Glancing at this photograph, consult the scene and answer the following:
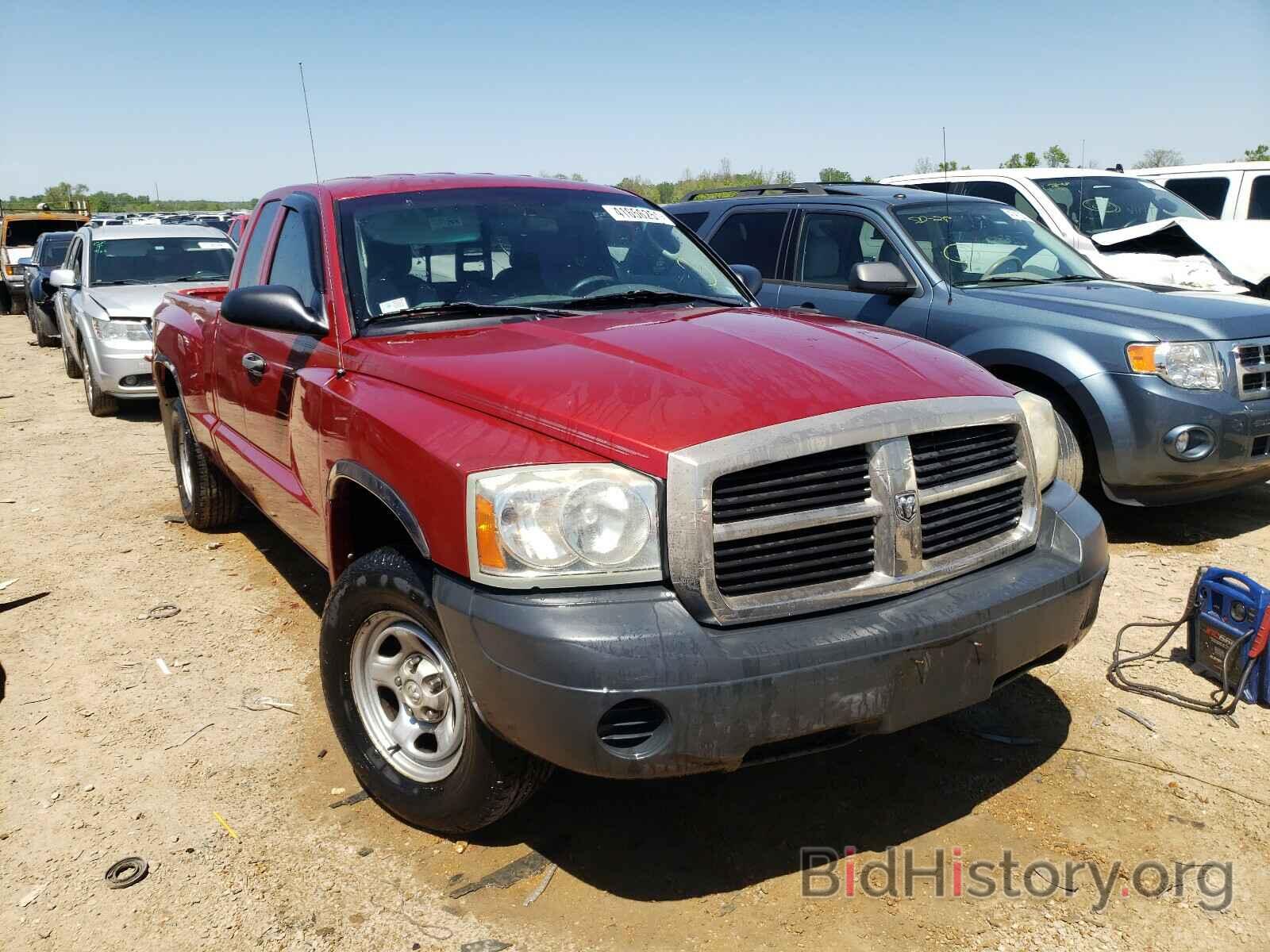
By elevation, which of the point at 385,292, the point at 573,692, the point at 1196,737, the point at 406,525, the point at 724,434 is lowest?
the point at 1196,737

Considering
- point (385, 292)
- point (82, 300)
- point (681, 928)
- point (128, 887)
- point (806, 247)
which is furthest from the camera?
point (82, 300)

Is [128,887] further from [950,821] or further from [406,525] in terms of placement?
[950,821]

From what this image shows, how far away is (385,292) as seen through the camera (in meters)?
3.44

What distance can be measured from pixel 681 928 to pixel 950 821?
90cm

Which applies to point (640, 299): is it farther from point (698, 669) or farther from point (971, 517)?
point (698, 669)

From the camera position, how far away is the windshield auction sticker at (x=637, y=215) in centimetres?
409

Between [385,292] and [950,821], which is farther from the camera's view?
[385,292]

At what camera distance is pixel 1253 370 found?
17.2 ft

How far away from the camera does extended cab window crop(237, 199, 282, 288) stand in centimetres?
442

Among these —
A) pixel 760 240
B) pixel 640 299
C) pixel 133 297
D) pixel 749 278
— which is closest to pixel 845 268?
pixel 760 240

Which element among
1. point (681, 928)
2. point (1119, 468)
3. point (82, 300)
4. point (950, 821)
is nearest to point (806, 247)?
point (1119, 468)

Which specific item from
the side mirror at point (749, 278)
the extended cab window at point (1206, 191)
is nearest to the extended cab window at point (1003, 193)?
the extended cab window at point (1206, 191)

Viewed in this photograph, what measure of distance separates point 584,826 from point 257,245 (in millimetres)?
2990

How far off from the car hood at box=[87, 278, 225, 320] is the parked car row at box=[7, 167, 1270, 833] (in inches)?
225
